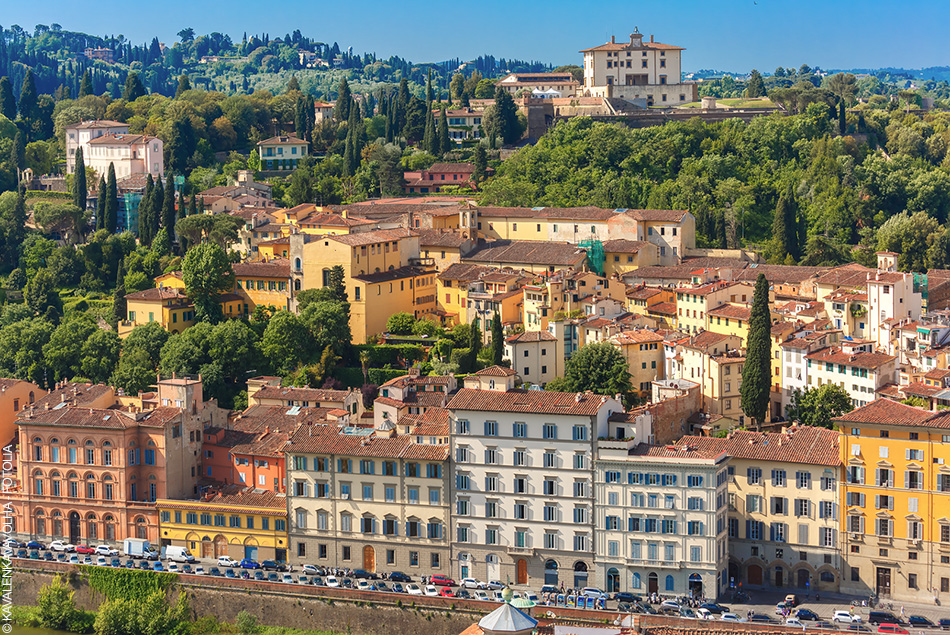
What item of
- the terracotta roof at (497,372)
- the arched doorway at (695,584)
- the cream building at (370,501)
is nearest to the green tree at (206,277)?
the cream building at (370,501)

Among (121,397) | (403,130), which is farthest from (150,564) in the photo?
(403,130)

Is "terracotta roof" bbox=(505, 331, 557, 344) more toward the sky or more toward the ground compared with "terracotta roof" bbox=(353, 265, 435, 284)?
more toward the ground

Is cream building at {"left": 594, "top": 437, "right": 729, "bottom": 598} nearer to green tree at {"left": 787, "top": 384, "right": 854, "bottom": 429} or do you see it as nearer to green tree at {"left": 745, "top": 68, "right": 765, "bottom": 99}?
green tree at {"left": 787, "top": 384, "right": 854, "bottom": 429}

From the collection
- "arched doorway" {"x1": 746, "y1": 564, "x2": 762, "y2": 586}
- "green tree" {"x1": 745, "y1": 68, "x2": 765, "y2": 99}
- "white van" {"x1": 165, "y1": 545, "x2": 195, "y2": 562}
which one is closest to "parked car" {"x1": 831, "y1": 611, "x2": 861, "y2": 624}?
"arched doorway" {"x1": 746, "y1": 564, "x2": 762, "y2": 586}

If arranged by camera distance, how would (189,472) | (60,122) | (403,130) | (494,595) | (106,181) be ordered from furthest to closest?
(60,122), (403,130), (106,181), (189,472), (494,595)

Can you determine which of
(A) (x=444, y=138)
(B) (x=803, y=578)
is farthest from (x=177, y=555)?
(A) (x=444, y=138)

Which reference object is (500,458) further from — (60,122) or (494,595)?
(60,122)
